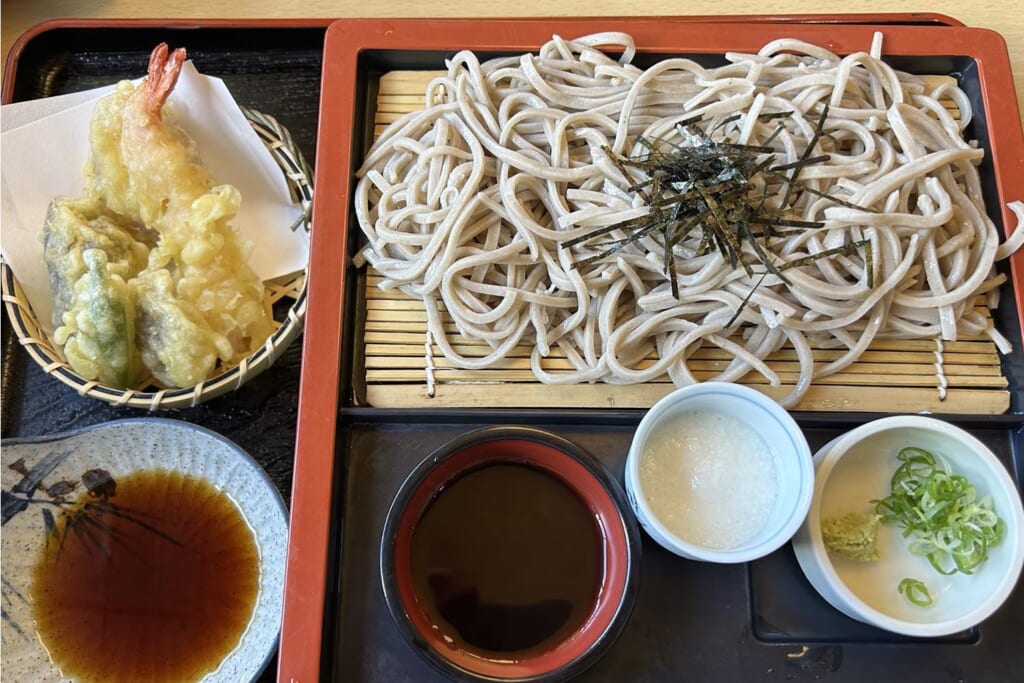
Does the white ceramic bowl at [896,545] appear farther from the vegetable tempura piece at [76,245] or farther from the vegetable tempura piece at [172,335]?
the vegetable tempura piece at [76,245]

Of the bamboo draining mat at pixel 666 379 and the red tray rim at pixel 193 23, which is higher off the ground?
the red tray rim at pixel 193 23

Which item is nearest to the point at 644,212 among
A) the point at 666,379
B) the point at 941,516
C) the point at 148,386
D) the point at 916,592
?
the point at 666,379

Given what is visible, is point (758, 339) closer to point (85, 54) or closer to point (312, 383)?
point (312, 383)

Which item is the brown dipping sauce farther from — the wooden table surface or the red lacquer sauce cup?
the wooden table surface

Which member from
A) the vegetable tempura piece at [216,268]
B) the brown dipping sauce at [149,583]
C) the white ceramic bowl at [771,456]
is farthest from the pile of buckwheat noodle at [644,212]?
the brown dipping sauce at [149,583]

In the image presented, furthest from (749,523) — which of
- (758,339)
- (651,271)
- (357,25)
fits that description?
(357,25)

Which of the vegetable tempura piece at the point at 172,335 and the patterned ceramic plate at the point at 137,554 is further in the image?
the vegetable tempura piece at the point at 172,335

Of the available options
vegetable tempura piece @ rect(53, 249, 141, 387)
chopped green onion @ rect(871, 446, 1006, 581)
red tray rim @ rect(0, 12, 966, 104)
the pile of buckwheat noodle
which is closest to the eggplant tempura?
vegetable tempura piece @ rect(53, 249, 141, 387)
